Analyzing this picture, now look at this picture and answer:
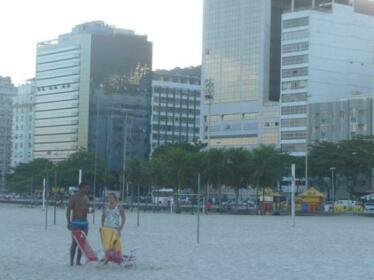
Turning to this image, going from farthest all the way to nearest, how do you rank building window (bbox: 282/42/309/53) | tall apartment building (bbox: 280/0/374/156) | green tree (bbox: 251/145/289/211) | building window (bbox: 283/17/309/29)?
building window (bbox: 283/17/309/29), building window (bbox: 282/42/309/53), tall apartment building (bbox: 280/0/374/156), green tree (bbox: 251/145/289/211)

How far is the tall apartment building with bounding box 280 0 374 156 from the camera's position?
482 feet

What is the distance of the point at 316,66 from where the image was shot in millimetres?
147875

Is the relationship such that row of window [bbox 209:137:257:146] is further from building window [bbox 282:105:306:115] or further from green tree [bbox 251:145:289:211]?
green tree [bbox 251:145:289:211]

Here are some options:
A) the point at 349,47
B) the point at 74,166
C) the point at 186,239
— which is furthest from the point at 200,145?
the point at 186,239

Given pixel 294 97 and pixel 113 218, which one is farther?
pixel 294 97

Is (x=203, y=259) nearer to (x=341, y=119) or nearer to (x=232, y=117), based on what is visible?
(x=341, y=119)

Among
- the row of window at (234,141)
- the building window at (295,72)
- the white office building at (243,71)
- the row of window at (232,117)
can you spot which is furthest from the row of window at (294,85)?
the row of window at (234,141)

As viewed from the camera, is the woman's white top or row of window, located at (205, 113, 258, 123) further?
row of window, located at (205, 113, 258, 123)

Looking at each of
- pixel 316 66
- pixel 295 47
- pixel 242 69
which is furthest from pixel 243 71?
pixel 316 66

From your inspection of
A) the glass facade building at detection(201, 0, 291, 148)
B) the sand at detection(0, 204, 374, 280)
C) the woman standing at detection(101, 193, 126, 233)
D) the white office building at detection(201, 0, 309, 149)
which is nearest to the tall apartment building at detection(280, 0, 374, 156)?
the white office building at detection(201, 0, 309, 149)

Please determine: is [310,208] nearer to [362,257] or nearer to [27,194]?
[362,257]

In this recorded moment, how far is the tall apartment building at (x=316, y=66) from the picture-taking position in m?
147

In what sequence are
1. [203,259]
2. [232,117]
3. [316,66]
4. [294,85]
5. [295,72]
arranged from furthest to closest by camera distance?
[232,117]
[294,85]
[295,72]
[316,66]
[203,259]

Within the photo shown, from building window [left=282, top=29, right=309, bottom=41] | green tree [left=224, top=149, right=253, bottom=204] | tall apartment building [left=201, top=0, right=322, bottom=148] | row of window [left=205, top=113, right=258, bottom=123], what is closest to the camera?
green tree [left=224, top=149, right=253, bottom=204]
